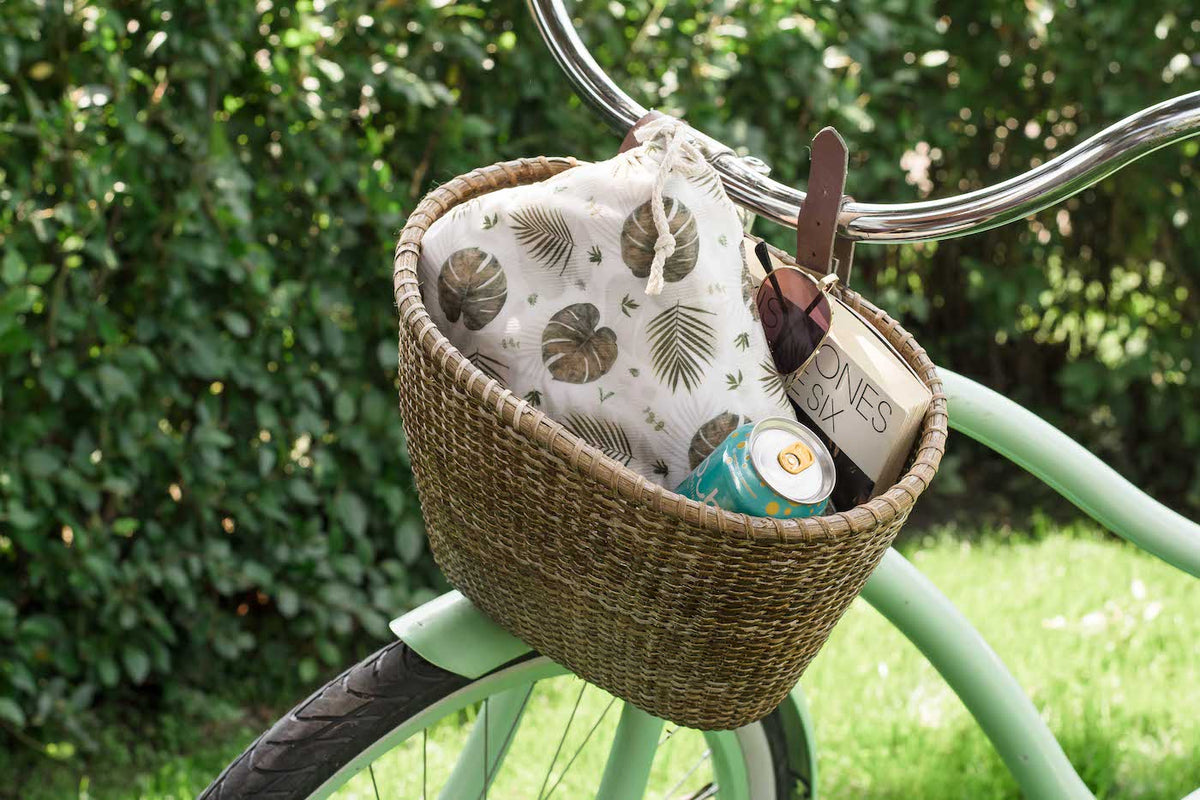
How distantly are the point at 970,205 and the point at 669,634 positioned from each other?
0.42 meters

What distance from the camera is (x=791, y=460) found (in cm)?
82

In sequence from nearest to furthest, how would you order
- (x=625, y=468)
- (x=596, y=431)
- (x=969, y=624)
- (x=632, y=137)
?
(x=625, y=468) → (x=596, y=431) → (x=632, y=137) → (x=969, y=624)

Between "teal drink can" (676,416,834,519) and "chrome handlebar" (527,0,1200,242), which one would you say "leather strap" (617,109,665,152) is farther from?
"teal drink can" (676,416,834,519)

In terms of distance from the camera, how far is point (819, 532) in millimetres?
765

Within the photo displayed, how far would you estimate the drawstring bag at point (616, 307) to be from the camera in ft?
2.87

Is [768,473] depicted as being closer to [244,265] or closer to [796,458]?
[796,458]

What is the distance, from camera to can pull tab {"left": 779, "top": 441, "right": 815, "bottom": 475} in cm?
81

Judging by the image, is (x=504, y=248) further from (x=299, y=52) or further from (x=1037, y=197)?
(x=299, y=52)

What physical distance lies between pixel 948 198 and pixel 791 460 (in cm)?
28

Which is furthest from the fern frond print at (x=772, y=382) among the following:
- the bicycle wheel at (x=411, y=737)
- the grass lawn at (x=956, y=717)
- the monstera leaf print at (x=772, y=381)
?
the grass lawn at (x=956, y=717)

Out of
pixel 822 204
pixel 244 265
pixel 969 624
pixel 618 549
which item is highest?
pixel 822 204

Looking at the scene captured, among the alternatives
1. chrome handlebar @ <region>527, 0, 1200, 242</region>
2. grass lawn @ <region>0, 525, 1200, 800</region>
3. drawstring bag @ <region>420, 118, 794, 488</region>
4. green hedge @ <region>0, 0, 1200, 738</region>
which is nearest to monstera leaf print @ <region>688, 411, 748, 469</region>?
drawstring bag @ <region>420, 118, 794, 488</region>

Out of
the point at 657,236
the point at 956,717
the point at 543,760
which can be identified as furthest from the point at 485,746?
the point at 956,717

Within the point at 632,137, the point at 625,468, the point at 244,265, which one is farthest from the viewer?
the point at 244,265
